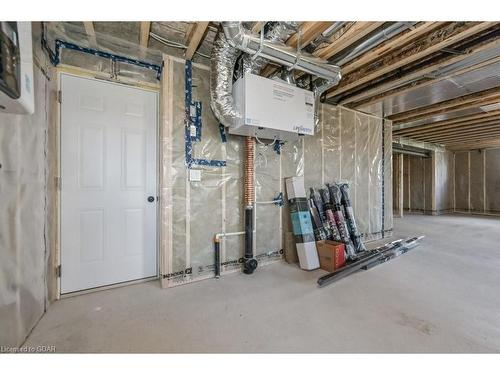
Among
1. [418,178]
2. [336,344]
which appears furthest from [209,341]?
[418,178]

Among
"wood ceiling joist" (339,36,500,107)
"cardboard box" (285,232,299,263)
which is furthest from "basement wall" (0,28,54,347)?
"wood ceiling joist" (339,36,500,107)

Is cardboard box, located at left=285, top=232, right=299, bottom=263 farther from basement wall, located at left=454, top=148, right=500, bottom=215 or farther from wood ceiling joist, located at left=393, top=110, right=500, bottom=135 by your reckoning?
basement wall, located at left=454, top=148, right=500, bottom=215

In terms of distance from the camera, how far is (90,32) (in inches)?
78.9

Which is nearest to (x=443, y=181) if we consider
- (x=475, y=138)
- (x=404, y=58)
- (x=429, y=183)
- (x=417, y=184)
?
(x=429, y=183)

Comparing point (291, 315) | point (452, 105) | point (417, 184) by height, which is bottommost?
point (291, 315)

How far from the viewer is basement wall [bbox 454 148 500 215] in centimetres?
763

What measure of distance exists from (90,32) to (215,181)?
176 centimetres

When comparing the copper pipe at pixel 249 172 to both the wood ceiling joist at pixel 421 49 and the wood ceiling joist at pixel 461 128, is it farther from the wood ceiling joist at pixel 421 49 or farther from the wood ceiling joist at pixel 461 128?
the wood ceiling joist at pixel 461 128

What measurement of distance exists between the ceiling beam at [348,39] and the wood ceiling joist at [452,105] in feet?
8.92

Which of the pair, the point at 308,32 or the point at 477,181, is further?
the point at 477,181

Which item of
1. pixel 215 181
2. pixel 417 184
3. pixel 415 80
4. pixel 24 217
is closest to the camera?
pixel 24 217

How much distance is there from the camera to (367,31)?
2.02 m

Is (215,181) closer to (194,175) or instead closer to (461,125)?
(194,175)

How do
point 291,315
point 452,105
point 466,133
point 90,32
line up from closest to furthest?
point 291,315 < point 90,32 < point 452,105 < point 466,133
